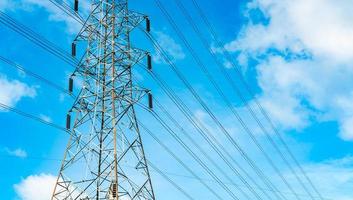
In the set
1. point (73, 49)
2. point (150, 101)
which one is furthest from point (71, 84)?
point (150, 101)

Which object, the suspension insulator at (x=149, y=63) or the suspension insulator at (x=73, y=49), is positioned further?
the suspension insulator at (x=149, y=63)

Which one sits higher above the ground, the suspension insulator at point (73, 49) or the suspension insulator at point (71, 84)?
the suspension insulator at point (73, 49)

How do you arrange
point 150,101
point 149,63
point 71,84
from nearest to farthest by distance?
point 150,101 < point 71,84 < point 149,63

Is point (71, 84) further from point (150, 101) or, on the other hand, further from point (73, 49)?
point (150, 101)

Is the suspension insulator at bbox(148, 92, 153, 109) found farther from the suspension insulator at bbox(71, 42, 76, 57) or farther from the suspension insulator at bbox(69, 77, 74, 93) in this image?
the suspension insulator at bbox(71, 42, 76, 57)

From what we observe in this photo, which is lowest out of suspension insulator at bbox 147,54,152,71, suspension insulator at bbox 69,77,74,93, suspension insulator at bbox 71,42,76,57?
suspension insulator at bbox 69,77,74,93

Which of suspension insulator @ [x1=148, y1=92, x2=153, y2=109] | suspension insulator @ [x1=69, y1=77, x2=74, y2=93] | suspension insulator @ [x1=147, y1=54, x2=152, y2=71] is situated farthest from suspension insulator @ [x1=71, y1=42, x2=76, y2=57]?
suspension insulator @ [x1=148, y1=92, x2=153, y2=109]

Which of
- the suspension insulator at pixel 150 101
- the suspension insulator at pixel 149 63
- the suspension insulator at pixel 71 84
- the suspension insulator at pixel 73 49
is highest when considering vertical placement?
the suspension insulator at pixel 73 49

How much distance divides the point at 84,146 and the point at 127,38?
7198mm

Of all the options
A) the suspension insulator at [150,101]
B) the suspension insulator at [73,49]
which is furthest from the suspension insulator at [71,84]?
the suspension insulator at [150,101]

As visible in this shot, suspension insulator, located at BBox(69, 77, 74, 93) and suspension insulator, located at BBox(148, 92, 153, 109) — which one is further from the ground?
suspension insulator, located at BBox(69, 77, 74, 93)

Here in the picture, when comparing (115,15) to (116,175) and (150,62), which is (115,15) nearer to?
(150,62)

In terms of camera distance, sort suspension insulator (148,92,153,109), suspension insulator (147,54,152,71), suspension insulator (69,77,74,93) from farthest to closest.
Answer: suspension insulator (147,54,152,71)
suspension insulator (69,77,74,93)
suspension insulator (148,92,153,109)

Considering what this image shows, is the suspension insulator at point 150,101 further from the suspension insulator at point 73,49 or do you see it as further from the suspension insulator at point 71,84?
the suspension insulator at point 73,49
